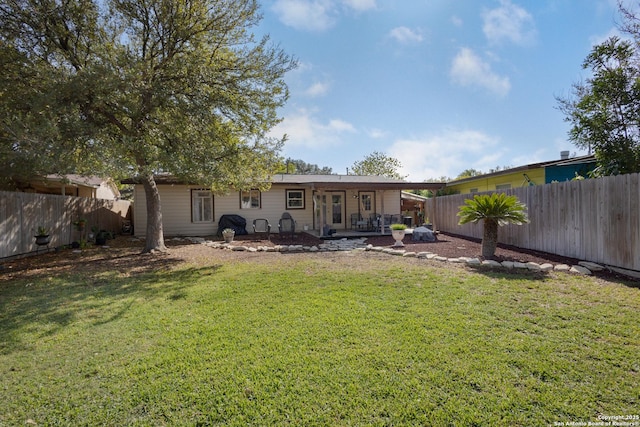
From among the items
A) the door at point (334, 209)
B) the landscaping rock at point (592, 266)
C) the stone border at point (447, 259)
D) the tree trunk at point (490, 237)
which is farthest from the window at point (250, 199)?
the landscaping rock at point (592, 266)

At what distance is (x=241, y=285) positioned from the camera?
5133mm

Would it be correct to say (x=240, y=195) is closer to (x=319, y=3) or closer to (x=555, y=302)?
(x=319, y=3)

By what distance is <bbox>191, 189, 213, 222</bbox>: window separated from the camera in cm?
1283

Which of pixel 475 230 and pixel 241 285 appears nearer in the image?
pixel 241 285

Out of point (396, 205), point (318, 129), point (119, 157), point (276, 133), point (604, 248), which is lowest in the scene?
point (604, 248)

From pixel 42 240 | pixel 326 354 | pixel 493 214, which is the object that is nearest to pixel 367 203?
pixel 493 214

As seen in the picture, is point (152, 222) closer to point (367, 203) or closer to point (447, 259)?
point (447, 259)

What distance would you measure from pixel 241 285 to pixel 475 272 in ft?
14.6

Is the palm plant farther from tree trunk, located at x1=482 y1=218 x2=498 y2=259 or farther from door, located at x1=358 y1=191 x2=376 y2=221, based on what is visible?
door, located at x1=358 y1=191 x2=376 y2=221

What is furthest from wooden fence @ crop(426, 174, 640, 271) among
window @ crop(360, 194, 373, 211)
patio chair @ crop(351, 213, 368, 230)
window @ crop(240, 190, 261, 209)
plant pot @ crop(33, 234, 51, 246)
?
plant pot @ crop(33, 234, 51, 246)

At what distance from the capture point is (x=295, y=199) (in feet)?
46.0

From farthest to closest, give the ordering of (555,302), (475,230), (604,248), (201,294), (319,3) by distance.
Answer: (475,230) → (319,3) → (604,248) → (201,294) → (555,302)

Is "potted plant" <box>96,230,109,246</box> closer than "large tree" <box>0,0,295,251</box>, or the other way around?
"large tree" <box>0,0,295,251</box>

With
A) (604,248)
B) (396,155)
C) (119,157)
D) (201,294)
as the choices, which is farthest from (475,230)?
(396,155)
